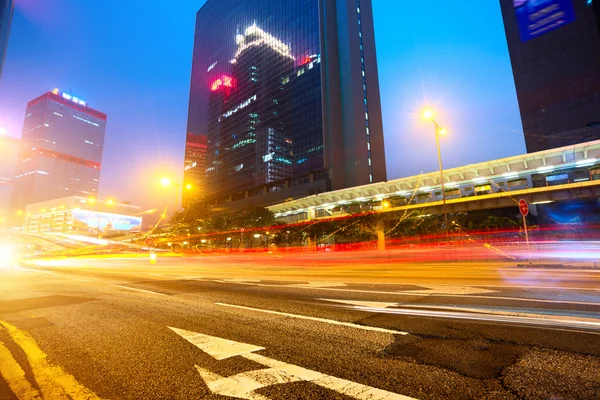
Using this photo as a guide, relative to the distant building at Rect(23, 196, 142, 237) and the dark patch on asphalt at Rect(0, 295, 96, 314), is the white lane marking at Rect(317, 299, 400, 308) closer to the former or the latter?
the dark patch on asphalt at Rect(0, 295, 96, 314)

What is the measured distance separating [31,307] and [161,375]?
6598 mm

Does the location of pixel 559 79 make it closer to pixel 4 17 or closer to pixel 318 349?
pixel 318 349

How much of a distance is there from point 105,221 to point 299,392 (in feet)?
601

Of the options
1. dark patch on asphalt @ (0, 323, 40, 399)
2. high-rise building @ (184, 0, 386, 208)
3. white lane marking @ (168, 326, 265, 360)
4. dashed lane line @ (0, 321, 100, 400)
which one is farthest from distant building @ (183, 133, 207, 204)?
white lane marking @ (168, 326, 265, 360)

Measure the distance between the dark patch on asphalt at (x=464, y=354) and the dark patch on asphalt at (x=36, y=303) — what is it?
8245 mm

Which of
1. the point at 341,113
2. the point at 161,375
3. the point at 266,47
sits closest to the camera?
the point at 161,375

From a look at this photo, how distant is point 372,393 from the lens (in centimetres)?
233

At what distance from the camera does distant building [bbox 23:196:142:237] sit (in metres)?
132

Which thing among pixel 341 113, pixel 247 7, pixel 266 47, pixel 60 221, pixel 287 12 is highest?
pixel 247 7

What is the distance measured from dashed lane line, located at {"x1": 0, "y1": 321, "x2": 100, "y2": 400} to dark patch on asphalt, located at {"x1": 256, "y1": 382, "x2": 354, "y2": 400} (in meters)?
1.57

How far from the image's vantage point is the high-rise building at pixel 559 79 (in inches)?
2731

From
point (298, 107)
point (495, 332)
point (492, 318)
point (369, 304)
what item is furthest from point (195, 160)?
point (495, 332)

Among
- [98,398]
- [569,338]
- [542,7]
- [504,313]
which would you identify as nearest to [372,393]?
[98,398]

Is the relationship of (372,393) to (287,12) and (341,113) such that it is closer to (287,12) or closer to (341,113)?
(341,113)
